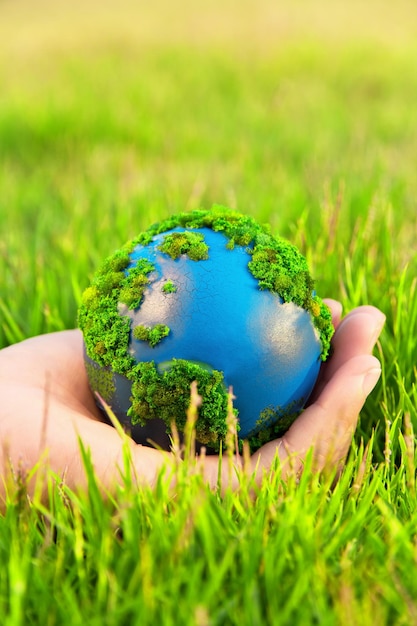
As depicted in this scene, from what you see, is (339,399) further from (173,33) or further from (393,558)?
(173,33)

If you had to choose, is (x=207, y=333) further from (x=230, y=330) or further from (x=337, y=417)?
(x=337, y=417)

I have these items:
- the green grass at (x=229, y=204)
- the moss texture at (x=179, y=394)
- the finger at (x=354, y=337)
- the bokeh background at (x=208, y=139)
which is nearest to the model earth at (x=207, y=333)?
the moss texture at (x=179, y=394)

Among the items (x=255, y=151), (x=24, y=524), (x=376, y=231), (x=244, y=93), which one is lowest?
(x=24, y=524)

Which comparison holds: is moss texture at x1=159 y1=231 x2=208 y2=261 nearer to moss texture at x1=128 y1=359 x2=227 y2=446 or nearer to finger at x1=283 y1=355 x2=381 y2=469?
moss texture at x1=128 y1=359 x2=227 y2=446

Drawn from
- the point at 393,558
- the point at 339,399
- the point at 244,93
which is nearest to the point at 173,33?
the point at 244,93

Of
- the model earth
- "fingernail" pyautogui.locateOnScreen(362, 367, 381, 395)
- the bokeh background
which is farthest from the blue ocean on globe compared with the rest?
the bokeh background

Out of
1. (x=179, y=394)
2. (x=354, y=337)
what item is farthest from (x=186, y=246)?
(x=354, y=337)

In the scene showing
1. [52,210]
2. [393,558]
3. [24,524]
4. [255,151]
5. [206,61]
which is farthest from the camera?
[206,61]

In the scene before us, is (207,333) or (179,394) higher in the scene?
(207,333)
